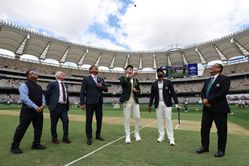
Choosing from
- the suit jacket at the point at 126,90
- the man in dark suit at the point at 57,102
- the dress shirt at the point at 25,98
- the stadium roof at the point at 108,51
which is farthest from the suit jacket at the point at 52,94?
the stadium roof at the point at 108,51

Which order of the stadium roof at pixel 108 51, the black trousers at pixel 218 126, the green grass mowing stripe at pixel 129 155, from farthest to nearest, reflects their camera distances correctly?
1. the stadium roof at pixel 108 51
2. the black trousers at pixel 218 126
3. the green grass mowing stripe at pixel 129 155

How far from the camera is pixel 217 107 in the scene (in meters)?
5.12

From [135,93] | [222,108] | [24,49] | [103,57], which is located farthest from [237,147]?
[103,57]

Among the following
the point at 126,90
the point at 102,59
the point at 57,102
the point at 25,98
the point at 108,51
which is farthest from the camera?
the point at 102,59

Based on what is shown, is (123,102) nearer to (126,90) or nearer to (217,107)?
(126,90)

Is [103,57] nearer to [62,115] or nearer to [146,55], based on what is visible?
[146,55]

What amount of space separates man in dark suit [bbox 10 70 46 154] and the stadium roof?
50853mm

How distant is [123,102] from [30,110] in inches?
104

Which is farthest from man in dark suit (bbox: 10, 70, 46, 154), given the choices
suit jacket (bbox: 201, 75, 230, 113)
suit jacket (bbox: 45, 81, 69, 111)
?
suit jacket (bbox: 201, 75, 230, 113)

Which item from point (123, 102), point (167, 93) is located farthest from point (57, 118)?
point (167, 93)

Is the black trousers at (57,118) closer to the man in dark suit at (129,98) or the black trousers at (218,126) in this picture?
the man in dark suit at (129,98)

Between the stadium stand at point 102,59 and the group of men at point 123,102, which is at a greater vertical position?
the stadium stand at point 102,59

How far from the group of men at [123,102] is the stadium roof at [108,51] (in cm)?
5053

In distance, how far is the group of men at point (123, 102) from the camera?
513 centimetres
